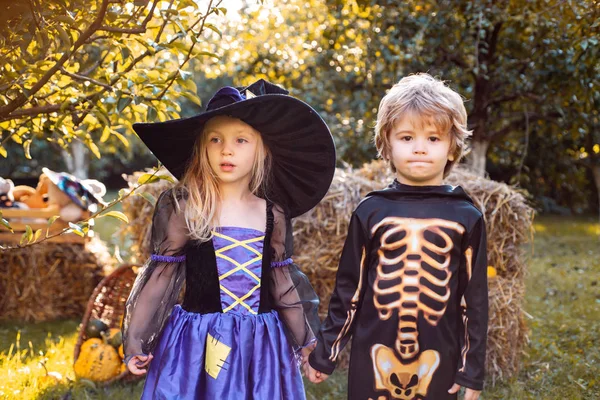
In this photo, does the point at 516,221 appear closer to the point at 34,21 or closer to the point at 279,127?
the point at 279,127

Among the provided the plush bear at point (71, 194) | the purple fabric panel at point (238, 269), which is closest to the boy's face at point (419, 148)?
the purple fabric panel at point (238, 269)

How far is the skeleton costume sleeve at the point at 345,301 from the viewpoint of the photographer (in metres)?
2.41

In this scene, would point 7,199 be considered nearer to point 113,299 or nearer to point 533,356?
point 113,299

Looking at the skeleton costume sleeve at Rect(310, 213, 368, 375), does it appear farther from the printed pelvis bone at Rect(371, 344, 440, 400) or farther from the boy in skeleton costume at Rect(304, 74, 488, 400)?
the printed pelvis bone at Rect(371, 344, 440, 400)

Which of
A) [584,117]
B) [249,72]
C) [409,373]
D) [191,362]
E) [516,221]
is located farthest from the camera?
[249,72]

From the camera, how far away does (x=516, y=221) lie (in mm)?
4395

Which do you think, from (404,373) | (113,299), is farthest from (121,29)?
(113,299)

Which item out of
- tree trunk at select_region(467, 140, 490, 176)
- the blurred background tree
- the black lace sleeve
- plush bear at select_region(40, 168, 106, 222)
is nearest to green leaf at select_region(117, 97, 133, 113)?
the blurred background tree

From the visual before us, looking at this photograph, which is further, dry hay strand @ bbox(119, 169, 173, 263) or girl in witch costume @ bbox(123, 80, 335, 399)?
dry hay strand @ bbox(119, 169, 173, 263)

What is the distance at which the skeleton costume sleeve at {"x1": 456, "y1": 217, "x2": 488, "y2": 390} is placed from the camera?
2221 millimetres

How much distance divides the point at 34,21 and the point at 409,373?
1.91 meters

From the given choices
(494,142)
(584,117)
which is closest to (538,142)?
(494,142)

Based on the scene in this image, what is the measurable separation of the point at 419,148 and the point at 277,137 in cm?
72

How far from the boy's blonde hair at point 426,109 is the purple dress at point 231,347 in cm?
77
